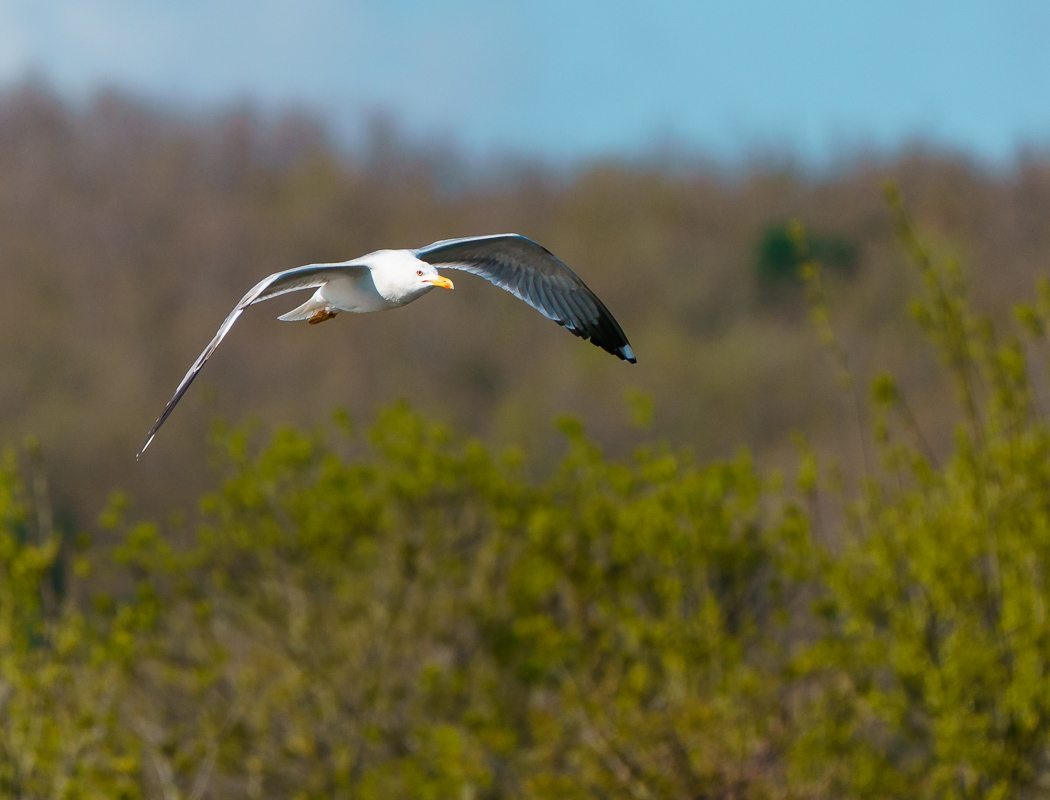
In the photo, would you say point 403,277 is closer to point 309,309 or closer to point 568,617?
point 309,309

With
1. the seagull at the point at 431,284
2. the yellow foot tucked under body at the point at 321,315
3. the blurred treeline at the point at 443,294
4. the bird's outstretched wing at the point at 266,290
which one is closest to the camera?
the bird's outstretched wing at the point at 266,290

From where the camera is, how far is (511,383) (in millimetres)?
44469

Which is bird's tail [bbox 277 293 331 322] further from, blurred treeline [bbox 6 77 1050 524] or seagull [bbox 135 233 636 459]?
blurred treeline [bbox 6 77 1050 524]

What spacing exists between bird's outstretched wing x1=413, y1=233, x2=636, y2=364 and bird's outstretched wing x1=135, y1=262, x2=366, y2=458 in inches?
42.0

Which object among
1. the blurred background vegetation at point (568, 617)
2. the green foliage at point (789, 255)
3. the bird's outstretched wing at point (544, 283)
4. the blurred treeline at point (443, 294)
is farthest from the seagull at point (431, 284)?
the green foliage at point (789, 255)

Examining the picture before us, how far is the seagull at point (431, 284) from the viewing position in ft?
17.6

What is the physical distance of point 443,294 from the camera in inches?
1829

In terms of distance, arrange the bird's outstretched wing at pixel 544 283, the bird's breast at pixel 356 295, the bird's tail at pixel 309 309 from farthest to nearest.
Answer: the bird's outstretched wing at pixel 544 283 → the bird's tail at pixel 309 309 → the bird's breast at pixel 356 295

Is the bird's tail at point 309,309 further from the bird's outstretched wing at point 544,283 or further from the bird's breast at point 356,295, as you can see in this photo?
the bird's outstretched wing at point 544,283

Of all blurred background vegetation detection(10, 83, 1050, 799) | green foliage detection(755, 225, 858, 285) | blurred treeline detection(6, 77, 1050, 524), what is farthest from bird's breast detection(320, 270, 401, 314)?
green foliage detection(755, 225, 858, 285)

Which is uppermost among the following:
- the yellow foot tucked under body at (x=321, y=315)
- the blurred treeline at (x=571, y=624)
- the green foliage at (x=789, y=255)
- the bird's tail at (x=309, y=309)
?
the green foliage at (x=789, y=255)

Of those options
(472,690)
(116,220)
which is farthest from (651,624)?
(116,220)

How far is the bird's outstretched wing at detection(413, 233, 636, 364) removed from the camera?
6738mm

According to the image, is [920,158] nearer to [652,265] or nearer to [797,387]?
[652,265]
